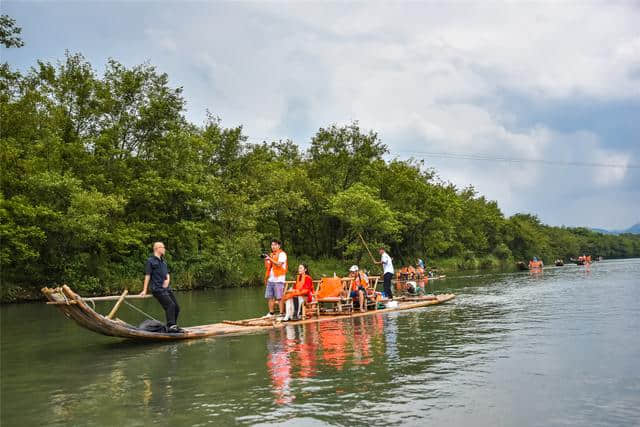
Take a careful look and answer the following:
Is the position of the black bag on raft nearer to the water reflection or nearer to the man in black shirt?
the man in black shirt

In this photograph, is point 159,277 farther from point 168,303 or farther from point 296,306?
point 296,306

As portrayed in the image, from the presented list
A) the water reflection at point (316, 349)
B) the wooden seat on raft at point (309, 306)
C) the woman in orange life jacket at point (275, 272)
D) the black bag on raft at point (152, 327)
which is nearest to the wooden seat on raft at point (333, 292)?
the wooden seat on raft at point (309, 306)

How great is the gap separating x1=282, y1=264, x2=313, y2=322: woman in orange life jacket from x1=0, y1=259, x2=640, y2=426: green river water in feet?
3.99

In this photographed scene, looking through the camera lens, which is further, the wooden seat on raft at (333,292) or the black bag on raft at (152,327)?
the wooden seat on raft at (333,292)

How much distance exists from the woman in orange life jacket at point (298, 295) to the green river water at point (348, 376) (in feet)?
3.99

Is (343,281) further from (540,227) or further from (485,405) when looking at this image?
(540,227)

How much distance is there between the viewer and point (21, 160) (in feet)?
108

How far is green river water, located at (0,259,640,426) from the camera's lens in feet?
23.0

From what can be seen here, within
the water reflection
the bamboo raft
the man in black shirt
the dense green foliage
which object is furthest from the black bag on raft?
the dense green foliage

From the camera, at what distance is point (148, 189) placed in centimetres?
3953

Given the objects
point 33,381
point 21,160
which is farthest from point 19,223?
Result: point 33,381

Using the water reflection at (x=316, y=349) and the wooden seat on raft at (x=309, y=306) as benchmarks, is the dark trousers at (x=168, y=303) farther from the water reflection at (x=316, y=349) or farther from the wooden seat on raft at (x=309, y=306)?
the wooden seat on raft at (x=309, y=306)

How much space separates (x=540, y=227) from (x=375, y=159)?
8342 cm

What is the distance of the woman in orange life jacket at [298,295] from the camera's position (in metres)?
16.4
